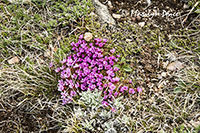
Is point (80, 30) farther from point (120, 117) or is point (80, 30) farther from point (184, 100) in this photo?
point (184, 100)

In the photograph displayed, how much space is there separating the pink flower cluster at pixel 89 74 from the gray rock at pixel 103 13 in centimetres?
42

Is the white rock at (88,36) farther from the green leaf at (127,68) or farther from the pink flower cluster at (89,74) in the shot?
the green leaf at (127,68)

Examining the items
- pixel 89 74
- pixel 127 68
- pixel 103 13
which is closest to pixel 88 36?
pixel 103 13

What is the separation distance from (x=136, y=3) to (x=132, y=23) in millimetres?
351

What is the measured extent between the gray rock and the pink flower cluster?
418 millimetres

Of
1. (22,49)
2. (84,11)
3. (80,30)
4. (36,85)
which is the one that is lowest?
(36,85)

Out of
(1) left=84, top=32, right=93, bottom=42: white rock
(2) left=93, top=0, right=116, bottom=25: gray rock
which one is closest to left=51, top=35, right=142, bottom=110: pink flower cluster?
(1) left=84, top=32, right=93, bottom=42: white rock

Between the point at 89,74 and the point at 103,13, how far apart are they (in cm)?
103

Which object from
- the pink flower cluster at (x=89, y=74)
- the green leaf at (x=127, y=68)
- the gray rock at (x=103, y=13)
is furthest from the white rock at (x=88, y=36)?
the green leaf at (x=127, y=68)

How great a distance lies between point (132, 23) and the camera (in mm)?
3195

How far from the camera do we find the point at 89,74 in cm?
274

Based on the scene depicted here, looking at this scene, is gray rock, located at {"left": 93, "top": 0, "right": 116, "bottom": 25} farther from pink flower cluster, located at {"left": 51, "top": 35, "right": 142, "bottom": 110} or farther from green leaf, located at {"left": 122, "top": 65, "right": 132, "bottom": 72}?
green leaf, located at {"left": 122, "top": 65, "right": 132, "bottom": 72}

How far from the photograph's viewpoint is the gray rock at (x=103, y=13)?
3188 millimetres

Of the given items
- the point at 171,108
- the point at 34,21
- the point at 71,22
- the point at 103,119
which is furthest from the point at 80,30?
the point at 171,108
